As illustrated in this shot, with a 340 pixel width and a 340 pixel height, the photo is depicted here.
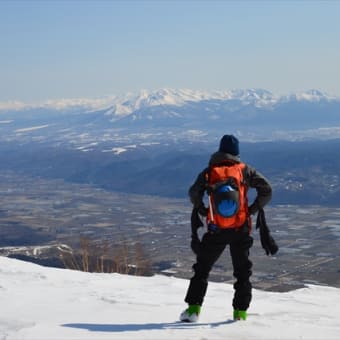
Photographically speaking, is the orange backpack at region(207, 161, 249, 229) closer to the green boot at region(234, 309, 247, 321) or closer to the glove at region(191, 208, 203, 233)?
the glove at region(191, 208, 203, 233)

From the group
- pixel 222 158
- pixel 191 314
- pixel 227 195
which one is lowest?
pixel 191 314

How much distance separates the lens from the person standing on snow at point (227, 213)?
4711 millimetres

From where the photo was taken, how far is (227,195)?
183 inches

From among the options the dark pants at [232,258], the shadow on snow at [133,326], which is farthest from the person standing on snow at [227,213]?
the shadow on snow at [133,326]

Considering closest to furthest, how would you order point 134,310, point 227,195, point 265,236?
point 227,195 < point 265,236 < point 134,310

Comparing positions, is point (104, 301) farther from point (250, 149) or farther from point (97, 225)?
point (250, 149)

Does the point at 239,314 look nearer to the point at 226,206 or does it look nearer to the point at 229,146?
the point at 226,206

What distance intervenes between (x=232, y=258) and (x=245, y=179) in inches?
24.4

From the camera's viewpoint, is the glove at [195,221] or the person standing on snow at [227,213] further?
the glove at [195,221]

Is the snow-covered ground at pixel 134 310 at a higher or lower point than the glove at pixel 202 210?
lower

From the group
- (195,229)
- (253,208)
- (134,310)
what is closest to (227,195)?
(253,208)

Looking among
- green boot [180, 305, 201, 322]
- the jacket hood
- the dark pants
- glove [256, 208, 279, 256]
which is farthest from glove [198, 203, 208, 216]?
green boot [180, 305, 201, 322]

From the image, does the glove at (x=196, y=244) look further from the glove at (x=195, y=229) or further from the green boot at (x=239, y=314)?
the green boot at (x=239, y=314)

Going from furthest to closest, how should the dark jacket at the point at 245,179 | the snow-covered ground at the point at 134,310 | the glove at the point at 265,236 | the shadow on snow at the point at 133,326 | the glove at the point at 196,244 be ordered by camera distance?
the glove at the point at 265,236, the glove at the point at 196,244, the dark jacket at the point at 245,179, the shadow on snow at the point at 133,326, the snow-covered ground at the point at 134,310
